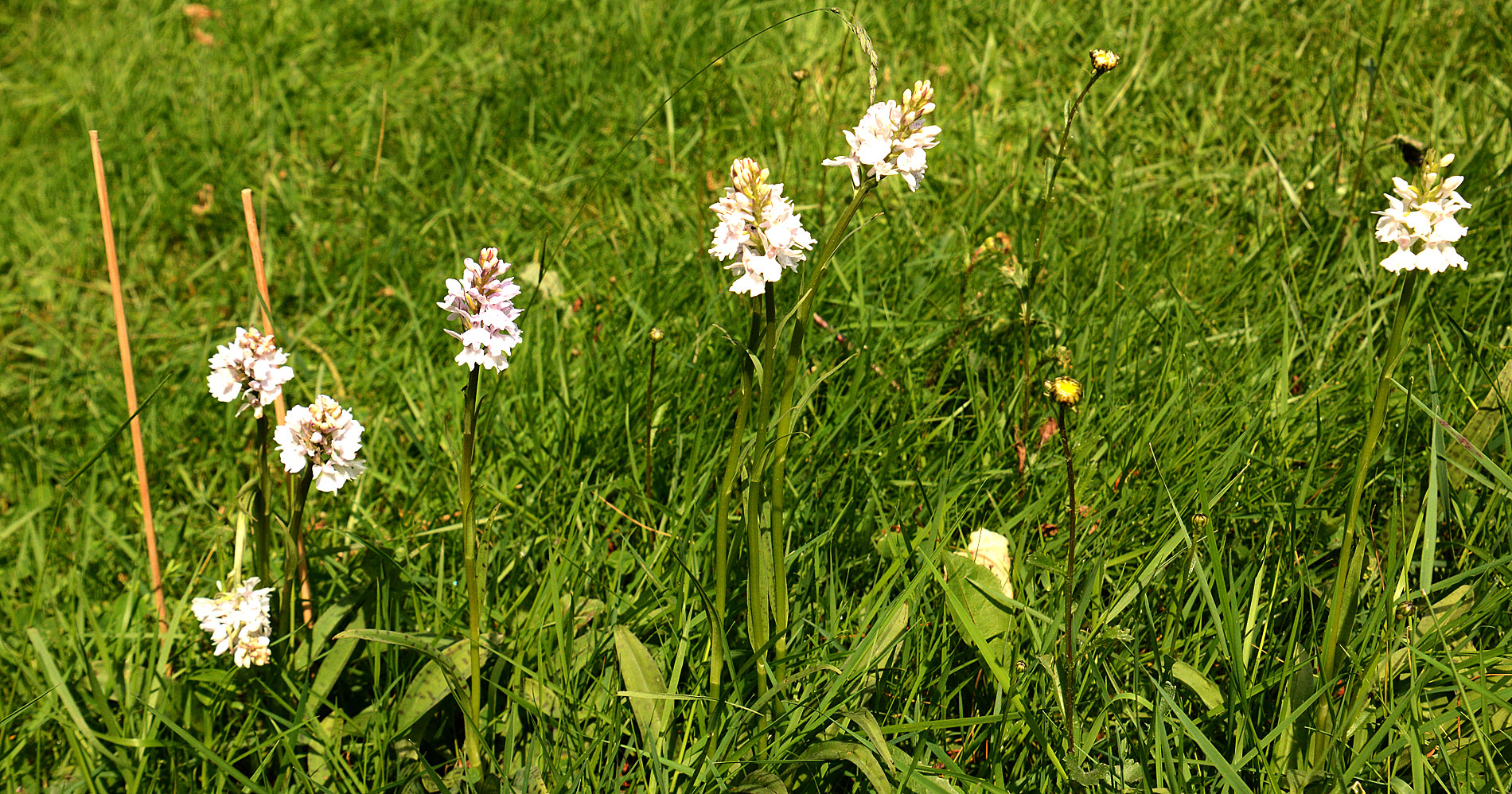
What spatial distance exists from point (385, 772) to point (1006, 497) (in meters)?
1.11

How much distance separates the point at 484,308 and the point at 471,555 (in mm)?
331

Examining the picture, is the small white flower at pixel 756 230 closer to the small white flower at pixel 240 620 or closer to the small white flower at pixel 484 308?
the small white flower at pixel 484 308

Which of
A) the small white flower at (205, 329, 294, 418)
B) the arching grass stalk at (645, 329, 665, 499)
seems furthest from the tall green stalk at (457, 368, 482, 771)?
the arching grass stalk at (645, 329, 665, 499)

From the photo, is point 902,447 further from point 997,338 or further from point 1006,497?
point 997,338

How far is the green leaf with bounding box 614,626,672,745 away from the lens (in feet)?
5.03

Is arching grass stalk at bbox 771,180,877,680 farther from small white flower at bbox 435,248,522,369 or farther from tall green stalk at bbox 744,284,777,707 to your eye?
small white flower at bbox 435,248,522,369

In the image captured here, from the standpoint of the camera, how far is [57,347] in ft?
9.11

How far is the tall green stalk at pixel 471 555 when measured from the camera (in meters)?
1.30

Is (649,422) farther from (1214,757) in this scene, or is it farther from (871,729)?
(1214,757)

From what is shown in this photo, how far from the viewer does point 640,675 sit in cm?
154

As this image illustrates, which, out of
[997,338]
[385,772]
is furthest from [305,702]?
[997,338]

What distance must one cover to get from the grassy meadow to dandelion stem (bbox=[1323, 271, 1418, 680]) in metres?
0.04

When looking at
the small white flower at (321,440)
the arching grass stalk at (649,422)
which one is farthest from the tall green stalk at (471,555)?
the arching grass stalk at (649,422)

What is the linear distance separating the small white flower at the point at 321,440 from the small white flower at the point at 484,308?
215mm
